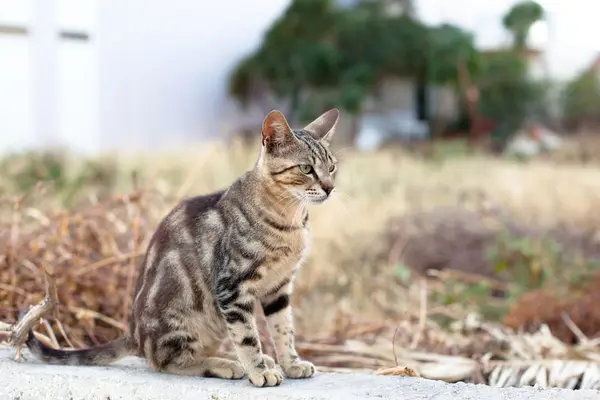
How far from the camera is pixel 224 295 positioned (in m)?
1.66

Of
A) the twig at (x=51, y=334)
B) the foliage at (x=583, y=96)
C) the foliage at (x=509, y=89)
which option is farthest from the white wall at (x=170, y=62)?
the twig at (x=51, y=334)

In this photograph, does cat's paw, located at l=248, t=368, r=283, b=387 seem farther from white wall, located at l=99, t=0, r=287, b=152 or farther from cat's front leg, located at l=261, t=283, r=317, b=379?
white wall, located at l=99, t=0, r=287, b=152

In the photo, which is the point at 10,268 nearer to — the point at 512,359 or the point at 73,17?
the point at 512,359

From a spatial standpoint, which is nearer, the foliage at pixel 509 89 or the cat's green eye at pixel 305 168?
the cat's green eye at pixel 305 168

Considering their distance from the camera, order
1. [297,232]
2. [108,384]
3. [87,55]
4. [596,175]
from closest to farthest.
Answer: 1. [108,384]
2. [297,232]
3. [596,175]
4. [87,55]

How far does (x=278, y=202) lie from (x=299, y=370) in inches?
13.9

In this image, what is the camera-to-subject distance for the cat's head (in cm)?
167

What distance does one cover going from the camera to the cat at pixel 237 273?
1667mm

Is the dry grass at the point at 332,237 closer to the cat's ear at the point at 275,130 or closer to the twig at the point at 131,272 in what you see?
the twig at the point at 131,272

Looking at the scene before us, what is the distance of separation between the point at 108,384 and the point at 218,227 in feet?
1.26

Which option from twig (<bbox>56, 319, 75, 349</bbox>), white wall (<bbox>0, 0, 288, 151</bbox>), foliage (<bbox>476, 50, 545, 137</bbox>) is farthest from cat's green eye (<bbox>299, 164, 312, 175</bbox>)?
foliage (<bbox>476, 50, 545, 137</bbox>)

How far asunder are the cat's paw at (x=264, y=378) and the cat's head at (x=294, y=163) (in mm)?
346

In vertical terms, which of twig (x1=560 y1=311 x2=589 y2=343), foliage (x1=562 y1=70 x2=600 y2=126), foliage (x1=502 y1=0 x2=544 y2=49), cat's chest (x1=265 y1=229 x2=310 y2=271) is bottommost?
twig (x1=560 y1=311 x2=589 y2=343)

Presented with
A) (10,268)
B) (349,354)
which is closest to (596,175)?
(349,354)
